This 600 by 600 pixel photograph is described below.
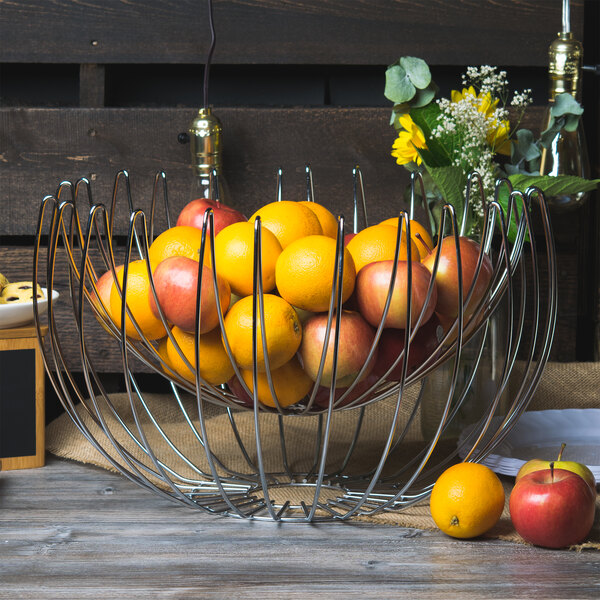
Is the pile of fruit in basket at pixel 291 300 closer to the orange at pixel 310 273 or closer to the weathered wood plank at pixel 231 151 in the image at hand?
the orange at pixel 310 273

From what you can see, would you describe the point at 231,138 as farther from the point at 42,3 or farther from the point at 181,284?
the point at 181,284

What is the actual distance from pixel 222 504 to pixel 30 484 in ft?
0.66

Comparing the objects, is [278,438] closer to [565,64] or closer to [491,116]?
[491,116]

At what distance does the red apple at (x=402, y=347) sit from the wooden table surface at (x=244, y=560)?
0.13 meters

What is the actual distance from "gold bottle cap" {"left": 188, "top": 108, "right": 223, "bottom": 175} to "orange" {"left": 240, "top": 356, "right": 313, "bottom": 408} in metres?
0.41

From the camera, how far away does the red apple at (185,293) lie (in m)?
0.56

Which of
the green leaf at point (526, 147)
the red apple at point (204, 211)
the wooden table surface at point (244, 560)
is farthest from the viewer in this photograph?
the green leaf at point (526, 147)

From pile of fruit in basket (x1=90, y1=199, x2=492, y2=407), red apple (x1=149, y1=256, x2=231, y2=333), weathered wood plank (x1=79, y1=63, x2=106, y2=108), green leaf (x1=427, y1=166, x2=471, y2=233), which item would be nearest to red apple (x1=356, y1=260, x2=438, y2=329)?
pile of fruit in basket (x1=90, y1=199, x2=492, y2=407)

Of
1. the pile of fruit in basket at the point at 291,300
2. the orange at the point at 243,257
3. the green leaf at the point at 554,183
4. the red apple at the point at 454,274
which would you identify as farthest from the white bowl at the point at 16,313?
the green leaf at the point at 554,183

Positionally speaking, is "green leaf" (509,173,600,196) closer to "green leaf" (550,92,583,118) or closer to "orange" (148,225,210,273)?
"green leaf" (550,92,583,118)

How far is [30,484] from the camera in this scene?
752mm

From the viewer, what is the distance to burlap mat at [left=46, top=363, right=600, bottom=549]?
748 millimetres

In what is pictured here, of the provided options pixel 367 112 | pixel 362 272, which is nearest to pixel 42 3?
pixel 367 112

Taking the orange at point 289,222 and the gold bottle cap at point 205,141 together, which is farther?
the gold bottle cap at point 205,141
